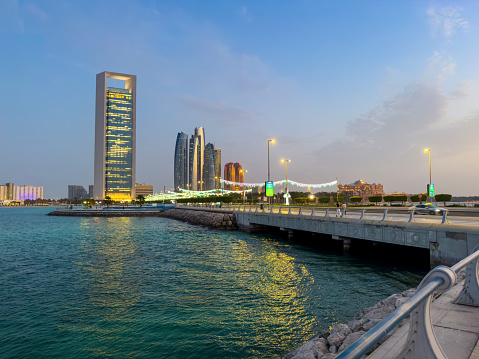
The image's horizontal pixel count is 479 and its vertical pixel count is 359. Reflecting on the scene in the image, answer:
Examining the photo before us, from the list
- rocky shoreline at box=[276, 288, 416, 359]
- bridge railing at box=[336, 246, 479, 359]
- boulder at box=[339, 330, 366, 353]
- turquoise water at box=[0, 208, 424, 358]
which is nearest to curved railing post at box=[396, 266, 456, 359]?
bridge railing at box=[336, 246, 479, 359]

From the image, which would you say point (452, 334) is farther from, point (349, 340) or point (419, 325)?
point (349, 340)

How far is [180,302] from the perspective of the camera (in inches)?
502

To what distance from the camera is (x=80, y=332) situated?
33.0 ft

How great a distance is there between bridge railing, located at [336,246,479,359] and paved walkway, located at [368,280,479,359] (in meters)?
1.27

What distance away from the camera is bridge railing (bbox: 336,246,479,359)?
2135 mm

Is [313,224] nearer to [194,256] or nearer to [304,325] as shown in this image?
[194,256]

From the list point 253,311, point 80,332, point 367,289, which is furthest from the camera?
point 367,289

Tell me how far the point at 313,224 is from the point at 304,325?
1802 cm

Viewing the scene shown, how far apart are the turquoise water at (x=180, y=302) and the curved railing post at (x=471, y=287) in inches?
183

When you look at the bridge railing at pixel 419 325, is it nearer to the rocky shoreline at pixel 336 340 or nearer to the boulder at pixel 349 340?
the rocky shoreline at pixel 336 340

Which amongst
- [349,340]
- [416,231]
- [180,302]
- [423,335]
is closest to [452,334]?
[423,335]

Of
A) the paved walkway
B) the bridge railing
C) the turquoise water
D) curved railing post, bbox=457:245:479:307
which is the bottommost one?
the turquoise water

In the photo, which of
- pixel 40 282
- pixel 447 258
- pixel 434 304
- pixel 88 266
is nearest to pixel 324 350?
pixel 434 304

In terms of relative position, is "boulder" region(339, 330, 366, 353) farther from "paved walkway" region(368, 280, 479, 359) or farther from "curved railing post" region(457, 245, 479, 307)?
"curved railing post" region(457, 245, 479, 307)
